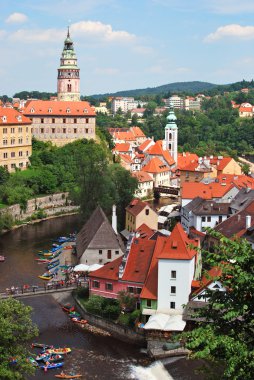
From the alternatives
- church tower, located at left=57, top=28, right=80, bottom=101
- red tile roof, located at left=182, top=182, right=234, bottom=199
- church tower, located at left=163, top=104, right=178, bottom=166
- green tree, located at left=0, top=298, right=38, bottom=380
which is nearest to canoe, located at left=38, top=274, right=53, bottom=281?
red tile roof, located at left=182, top=182, right=234, bottom=199

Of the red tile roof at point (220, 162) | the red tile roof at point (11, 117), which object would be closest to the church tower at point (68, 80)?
the red tile roof at point (11, 117)

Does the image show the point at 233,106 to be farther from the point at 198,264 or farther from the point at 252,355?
the point at 252,355

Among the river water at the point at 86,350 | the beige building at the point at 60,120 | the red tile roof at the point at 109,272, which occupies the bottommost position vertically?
the river water at the point at 86,350

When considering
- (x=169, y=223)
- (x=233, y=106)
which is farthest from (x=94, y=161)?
(x=233, y=106)

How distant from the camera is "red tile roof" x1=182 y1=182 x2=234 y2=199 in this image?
53000 millimetres

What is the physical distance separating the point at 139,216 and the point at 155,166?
3668 cm

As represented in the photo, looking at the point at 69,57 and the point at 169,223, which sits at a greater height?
the point at 69,57

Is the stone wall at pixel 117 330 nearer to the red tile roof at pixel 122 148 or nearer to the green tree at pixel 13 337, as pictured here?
the green tree at pixel 13 337

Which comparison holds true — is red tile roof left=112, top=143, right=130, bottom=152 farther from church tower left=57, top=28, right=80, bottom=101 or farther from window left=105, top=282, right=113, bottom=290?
window left=105, top=282, right=113, bottom=290

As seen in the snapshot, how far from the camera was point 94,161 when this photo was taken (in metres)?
56.1

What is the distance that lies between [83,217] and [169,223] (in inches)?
307

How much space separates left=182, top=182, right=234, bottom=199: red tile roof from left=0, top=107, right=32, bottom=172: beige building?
2592 centimetres

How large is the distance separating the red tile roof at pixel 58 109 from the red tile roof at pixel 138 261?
152 feet

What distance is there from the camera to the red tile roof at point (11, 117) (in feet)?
230
